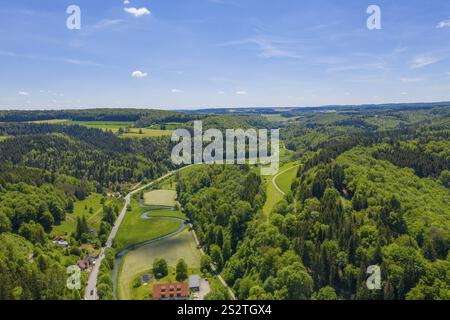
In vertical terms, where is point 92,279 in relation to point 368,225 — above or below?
below

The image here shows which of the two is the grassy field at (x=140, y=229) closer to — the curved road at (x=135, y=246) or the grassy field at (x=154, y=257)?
the curved road at (x=135, y=246)

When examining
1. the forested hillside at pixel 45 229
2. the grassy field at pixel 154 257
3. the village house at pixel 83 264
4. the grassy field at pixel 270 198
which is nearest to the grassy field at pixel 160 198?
the forested hillside at pixel 45 229

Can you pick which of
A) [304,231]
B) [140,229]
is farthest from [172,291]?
[140,229]

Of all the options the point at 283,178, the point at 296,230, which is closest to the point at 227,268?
the point at 296,230

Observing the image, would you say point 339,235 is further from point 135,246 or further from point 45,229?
point 45,229

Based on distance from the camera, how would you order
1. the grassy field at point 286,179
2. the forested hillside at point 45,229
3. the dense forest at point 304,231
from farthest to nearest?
1. the grassy field at point 286,179
2. the forested hillside at point 45,229
3. the dense forest at point 304,231

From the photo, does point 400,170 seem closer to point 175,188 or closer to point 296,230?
point 296,230

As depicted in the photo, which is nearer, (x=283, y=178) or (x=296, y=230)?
(x=296, y=230)

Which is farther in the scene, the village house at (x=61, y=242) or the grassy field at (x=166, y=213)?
the grassy field at (x=166, y=213)
